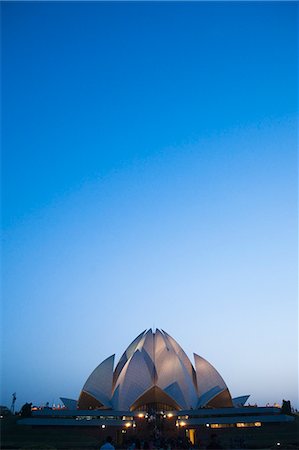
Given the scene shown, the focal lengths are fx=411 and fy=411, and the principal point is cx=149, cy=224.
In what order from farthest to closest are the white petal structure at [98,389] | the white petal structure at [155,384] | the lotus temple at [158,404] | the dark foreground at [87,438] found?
the white petal structure at [98,389] → the white petal structure at [155,384] → the lotus temple at [158,404] → the dark foreground at [87,438]

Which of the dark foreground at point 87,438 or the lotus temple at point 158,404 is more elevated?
the lotus temple at point 158,404

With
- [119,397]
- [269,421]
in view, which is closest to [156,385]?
[119,397]

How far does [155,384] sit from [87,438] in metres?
8.25

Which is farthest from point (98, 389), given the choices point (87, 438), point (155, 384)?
point (87, 438)

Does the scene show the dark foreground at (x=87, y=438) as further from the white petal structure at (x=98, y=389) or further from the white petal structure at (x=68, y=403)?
the white petal structure at (x=68, y=403)

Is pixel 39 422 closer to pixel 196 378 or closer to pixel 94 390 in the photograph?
pixel 94 390

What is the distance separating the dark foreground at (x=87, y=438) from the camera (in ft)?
80.4

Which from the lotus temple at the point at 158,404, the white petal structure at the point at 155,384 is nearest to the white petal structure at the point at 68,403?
the lotus temple at the point at 158,404

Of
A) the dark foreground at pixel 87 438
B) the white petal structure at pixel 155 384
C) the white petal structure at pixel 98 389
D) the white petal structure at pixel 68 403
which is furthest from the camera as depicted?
the white petal structure at pixel 68 403

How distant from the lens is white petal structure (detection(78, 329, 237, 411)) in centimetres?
3347

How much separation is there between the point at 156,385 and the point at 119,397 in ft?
10.9

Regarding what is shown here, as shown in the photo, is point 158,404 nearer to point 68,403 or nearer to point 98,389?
point 98,389

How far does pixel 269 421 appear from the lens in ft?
95.5

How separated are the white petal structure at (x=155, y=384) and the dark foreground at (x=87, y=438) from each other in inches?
169
